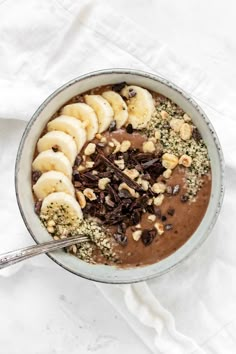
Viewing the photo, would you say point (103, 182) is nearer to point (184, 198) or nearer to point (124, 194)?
point (124, 194)

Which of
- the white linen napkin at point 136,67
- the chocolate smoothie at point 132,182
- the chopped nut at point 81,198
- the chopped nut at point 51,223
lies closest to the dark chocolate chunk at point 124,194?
the chocolate smoothie at point 132,182

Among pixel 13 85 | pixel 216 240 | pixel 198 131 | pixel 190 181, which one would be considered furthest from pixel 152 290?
pixel 13 85

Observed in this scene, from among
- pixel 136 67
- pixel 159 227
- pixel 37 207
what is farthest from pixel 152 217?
pixel 136 67

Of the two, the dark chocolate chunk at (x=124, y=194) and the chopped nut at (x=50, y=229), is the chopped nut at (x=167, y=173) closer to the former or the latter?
the dark chocolate chunk at (x=124, y=194)

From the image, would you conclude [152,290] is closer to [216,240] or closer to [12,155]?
[216,240]

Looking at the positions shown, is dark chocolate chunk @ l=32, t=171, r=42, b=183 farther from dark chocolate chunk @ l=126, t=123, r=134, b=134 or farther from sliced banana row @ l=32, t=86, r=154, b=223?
dark chocolate chunk @ l=126, t=123, r=134, b=134

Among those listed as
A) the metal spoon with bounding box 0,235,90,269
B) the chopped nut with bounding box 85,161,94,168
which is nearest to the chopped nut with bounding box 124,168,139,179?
the chopped nut with bounding box 85,161,94,168
